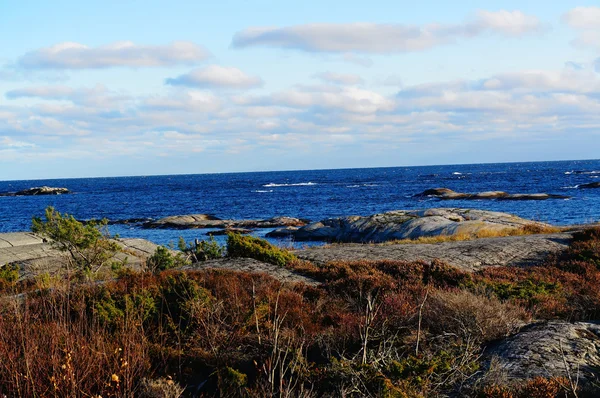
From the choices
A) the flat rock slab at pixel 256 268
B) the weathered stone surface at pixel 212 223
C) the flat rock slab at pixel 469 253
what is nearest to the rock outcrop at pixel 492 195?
the weathered stone surface at pixel 212 223

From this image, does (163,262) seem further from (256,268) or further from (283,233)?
(283,233)

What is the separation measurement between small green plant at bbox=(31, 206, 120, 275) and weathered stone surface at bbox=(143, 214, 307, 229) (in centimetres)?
3362

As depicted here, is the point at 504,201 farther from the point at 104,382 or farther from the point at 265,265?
the point at 104,382

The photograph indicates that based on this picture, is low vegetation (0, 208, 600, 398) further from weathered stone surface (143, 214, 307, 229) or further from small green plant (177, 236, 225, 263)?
weathered stone surface (143, 214, 307, 229)

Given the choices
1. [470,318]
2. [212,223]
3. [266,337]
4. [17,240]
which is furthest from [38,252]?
[212,223]

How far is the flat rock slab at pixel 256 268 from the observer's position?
13.4m

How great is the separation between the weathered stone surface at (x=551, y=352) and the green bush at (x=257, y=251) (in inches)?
342

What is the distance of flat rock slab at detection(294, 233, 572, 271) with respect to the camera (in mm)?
17092

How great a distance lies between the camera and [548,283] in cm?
1202

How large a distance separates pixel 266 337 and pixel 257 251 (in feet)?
29.6

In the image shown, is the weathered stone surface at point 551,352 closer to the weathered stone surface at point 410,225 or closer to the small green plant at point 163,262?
the small green plant at point 163,262

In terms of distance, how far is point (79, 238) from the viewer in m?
15.9

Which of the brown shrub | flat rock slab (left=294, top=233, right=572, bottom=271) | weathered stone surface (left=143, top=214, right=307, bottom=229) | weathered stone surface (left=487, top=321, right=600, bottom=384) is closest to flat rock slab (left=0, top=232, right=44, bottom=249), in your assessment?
flat rock slab (left=294, top=233, right=572, bottom=271)

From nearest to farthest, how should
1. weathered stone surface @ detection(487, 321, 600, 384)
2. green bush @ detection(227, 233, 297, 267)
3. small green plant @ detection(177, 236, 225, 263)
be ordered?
weathered stone surface @ detection(487, 321, 600, 384)
green bush @ detection(227, 233, 297, 267)
small green plant @ detection(177, 236, 225, 263)
